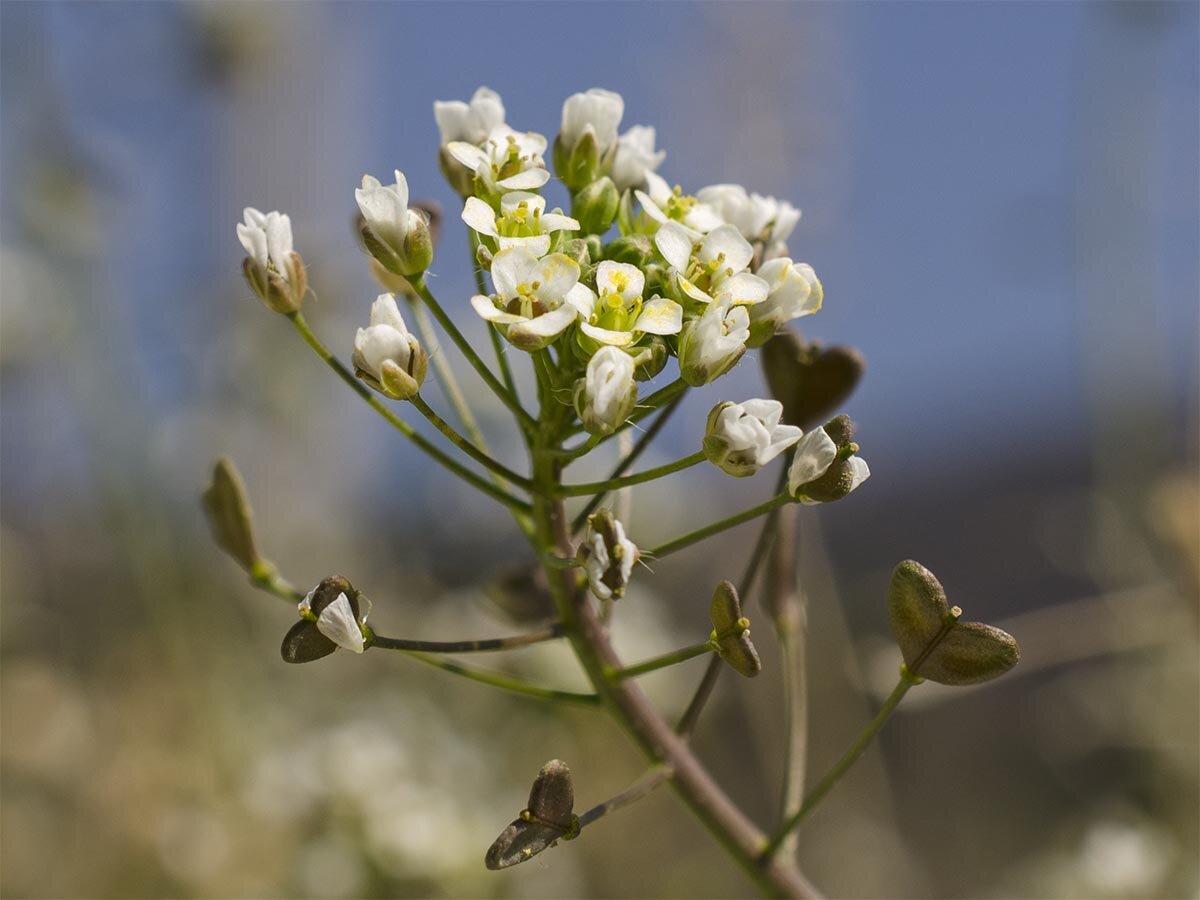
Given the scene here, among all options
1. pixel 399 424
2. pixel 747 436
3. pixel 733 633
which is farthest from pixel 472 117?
pixel 733 633

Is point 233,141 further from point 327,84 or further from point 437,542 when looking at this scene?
point 437,542

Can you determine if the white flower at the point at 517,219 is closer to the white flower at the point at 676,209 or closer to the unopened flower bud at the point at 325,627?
the white flower at the point at 676,209

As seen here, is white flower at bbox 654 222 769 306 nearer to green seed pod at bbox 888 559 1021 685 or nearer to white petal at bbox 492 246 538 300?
white petal at bbox 492 246 538 300

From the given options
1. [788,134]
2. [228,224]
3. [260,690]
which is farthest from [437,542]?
[788,134]

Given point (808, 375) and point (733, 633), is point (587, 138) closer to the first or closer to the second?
point (808, 375)

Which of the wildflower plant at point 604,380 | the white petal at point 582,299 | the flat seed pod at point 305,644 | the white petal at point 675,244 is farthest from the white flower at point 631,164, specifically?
the flat seed pod at point 305,644

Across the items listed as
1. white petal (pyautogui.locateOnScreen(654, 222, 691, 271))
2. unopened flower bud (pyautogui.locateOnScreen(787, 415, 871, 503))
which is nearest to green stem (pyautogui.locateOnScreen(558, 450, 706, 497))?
unopened flower bud (pyautogui.locateOnScreen(787, 415, 871, 503))
